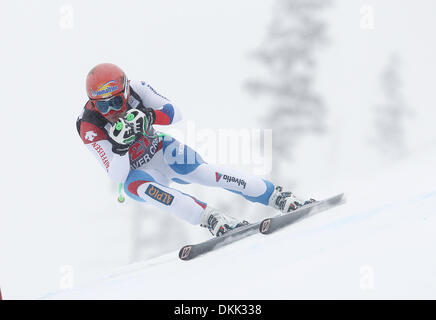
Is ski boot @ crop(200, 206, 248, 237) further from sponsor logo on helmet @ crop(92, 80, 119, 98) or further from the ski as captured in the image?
sponsor logo on helmet @ crop(92, 80, 119, 98)

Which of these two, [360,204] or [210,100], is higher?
[210,100]

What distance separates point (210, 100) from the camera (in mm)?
180000

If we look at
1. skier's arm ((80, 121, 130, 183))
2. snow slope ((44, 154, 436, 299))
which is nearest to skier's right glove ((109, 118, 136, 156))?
skier's arm ((80, 121, 130, 183))

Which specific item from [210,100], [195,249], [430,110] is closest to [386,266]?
[195,249]

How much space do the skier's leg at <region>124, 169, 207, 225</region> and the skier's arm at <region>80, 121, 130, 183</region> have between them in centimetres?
16

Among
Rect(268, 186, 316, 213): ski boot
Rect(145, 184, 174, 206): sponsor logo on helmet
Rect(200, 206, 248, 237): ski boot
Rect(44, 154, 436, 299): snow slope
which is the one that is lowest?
Rect(44, 154, 436, 299): snow slope

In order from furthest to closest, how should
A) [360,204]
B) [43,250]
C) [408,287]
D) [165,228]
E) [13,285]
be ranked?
[43,250], [13,285], [165,228], [360,204], [408,287]

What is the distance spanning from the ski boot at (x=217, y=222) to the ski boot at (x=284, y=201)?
2.19 feet

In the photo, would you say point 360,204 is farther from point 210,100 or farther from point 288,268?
point 210,100

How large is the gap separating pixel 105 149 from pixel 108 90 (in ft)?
2.09

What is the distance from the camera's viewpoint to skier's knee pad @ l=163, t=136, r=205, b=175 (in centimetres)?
640

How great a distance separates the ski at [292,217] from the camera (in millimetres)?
5754

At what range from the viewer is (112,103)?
232 inches

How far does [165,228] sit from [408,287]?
1702 centimetres
